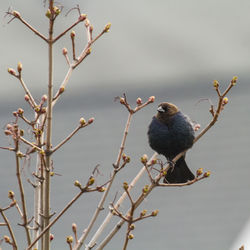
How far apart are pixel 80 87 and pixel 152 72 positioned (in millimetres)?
808

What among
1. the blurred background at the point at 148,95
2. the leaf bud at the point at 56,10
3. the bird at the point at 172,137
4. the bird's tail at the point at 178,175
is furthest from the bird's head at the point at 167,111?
the leaf bud at the point at 56,10

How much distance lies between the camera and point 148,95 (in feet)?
22.2

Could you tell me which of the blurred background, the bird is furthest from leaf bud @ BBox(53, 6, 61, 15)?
the blurred background

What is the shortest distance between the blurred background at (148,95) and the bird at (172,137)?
146 centimetres

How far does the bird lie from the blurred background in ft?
4.81

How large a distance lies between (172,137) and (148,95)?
3.02m

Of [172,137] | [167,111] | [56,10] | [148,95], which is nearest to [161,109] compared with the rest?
[167,111]

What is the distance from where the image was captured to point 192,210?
5586 mm

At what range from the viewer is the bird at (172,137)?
3.68m

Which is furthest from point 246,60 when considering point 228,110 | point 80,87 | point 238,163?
point 80,87

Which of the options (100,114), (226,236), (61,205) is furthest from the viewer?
(100,114)

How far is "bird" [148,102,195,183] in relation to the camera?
12.1ft

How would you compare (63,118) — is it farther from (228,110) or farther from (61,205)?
(228,110)

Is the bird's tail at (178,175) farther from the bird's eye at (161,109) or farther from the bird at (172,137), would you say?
the bird's eye at (161,109)
